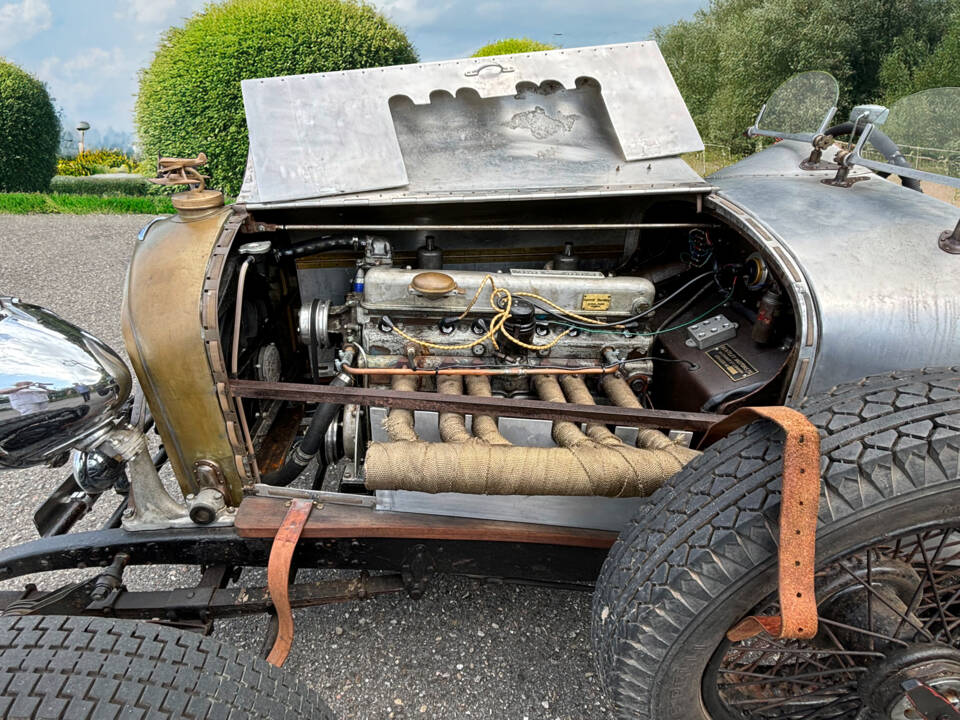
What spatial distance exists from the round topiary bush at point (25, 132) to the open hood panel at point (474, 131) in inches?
392

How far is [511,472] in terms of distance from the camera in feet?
5.09

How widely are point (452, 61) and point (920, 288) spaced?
1935mm

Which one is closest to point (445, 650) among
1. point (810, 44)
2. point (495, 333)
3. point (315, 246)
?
point (495, 333)

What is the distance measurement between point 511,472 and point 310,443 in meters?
0.87

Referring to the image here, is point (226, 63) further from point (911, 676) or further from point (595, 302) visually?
point (911, 676)

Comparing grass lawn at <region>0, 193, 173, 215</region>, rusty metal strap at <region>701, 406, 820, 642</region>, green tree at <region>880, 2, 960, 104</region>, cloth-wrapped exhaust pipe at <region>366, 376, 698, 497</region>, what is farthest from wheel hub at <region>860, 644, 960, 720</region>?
green tree at <region>880, 2, 960, 104</region>

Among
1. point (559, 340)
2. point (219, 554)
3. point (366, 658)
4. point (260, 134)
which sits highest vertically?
point (260, 134)

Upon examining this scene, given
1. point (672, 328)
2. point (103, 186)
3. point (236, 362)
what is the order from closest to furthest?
point (236, 362), point (672, 328), point (103, 186)

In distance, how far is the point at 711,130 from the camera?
1352 cm

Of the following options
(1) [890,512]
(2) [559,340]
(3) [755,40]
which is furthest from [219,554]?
(3) [755,40]

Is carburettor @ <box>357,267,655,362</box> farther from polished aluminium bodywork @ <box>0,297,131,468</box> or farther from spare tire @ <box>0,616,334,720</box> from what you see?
spare tire @ <box>0,616,334,720</box>

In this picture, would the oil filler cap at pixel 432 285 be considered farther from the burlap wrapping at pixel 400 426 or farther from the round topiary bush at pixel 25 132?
the round topiary bush at pixel 25 132

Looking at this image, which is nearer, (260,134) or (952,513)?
(952,513)

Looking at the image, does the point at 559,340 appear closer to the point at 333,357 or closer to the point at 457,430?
the point at 457,430
